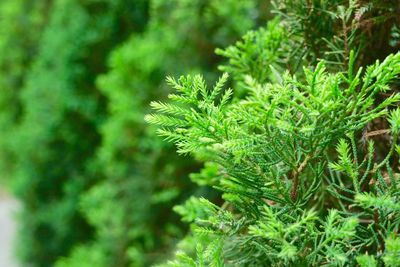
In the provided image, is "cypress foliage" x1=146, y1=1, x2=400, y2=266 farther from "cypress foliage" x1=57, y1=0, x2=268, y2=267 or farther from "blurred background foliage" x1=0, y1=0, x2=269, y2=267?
"cypress foliage" x1=57, y1=0, x2=268, y2=267

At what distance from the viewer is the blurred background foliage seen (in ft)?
12.3

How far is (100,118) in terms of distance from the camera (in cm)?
534

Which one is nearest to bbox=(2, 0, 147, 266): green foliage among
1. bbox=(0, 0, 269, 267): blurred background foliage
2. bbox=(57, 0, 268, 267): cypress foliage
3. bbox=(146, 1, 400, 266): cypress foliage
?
bbox=(0, 0, 269, 267): blurred background foliage

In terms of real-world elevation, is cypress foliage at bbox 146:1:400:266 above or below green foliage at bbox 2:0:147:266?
below

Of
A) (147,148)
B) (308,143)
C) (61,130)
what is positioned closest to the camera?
(308,143)

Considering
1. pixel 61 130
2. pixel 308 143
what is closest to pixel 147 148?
pixel 61 130

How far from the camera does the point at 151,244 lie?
3902 millimetres

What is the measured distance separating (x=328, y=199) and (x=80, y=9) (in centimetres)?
425

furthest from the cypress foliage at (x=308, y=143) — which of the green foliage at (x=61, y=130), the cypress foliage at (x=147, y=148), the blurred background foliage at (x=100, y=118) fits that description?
the green foliage at (x=61, y=130)

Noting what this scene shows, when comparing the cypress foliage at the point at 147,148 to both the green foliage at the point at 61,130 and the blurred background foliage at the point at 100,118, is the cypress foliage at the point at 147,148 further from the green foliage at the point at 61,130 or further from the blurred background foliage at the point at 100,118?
the green foliage at the point at 61,130

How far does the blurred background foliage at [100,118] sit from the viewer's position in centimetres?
373

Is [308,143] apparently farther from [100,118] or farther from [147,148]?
[100,118]

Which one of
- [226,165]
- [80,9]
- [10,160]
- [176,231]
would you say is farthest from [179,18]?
[10,160]

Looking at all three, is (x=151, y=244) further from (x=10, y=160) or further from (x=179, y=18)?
(x=10, y=160)
